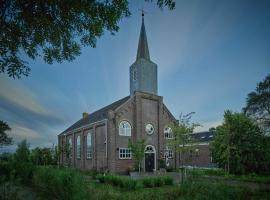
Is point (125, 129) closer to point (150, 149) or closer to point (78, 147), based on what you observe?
point (150, 149)

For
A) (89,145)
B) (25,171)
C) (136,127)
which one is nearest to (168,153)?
(136,127)

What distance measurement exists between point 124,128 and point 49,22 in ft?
79.7

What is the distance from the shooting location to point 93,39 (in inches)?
329

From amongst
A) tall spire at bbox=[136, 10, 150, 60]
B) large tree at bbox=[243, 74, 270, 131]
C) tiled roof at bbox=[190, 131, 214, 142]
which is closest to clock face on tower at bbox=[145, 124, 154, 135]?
tall spire at bbox=[136, 10, 150, 60]

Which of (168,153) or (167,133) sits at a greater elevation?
(167,133)

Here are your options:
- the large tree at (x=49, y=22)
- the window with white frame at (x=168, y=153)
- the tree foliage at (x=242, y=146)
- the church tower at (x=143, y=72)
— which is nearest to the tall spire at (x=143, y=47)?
the church tower at (x=143, y=72)

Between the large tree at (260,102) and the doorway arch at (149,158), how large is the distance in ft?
68.2

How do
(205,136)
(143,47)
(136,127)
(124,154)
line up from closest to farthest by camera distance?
(124,154)
(136,127)
(143,47)
(205,136)

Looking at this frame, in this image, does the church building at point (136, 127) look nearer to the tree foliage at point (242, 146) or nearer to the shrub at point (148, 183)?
the shrub at point (148, 183)

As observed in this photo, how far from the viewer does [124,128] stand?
30.7 metres

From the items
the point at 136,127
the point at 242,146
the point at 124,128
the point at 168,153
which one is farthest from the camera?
the point at 168,153

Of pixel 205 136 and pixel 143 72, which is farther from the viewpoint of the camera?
pixel 205 136

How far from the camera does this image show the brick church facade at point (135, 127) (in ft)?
96.7

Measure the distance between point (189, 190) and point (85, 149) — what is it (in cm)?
2877
